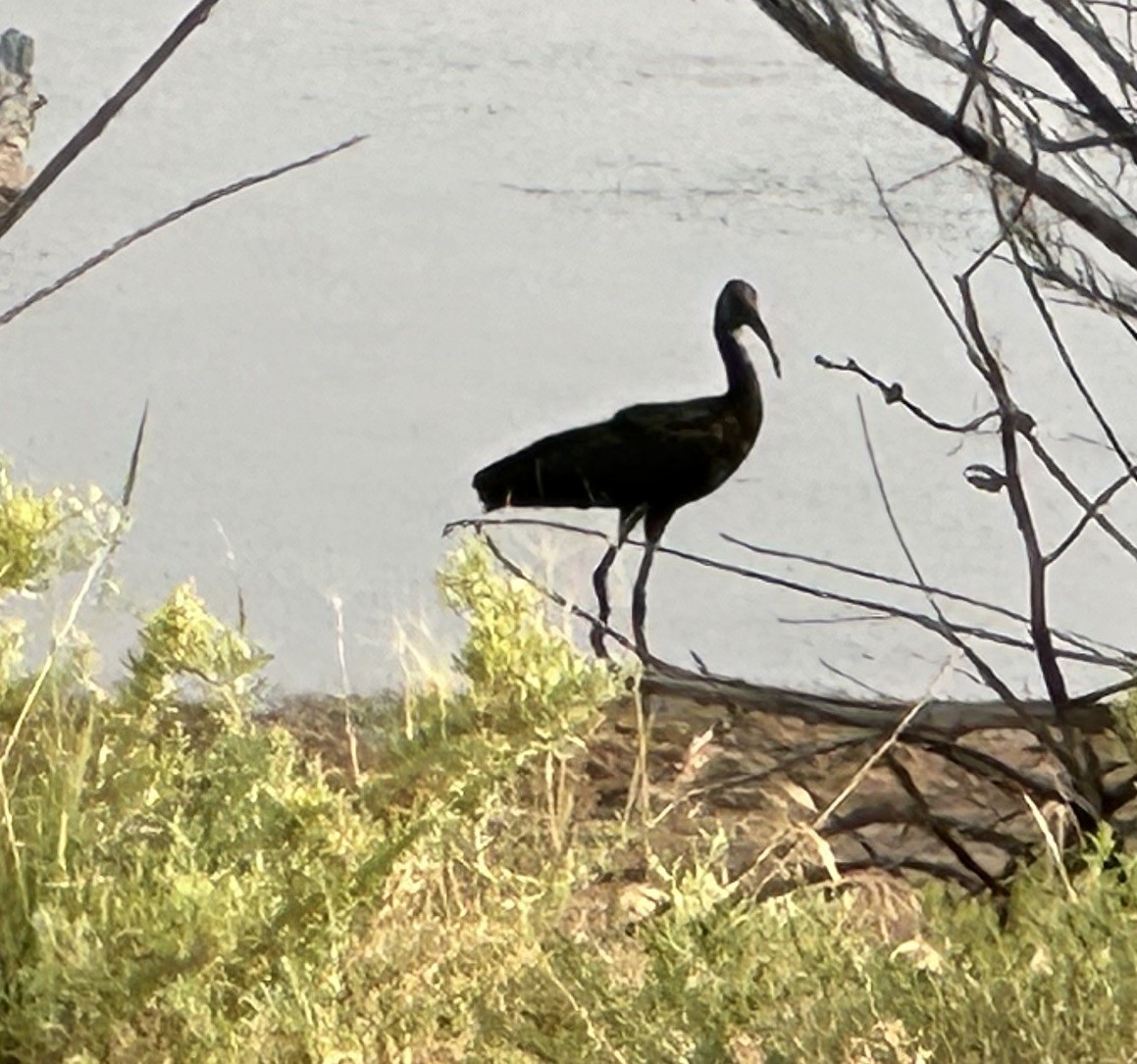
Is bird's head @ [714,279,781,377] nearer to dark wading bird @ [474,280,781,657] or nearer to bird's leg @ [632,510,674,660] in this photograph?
dark wading bird @ [474,280,781,657]

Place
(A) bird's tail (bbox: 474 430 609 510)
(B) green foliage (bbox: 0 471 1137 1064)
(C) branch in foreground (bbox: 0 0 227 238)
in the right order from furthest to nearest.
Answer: (A) bird's tail (bbox: 474 430 609 510)
(B) green foliage (bbox: 0 471 1137 1064)
(C) branch in foreground (bbox: 0 0 227 238)

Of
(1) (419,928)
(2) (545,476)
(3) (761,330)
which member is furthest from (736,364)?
(1) (419,928)

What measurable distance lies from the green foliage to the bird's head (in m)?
0.64

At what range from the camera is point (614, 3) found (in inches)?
59.2

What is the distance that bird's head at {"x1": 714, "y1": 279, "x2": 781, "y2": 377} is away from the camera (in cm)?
146

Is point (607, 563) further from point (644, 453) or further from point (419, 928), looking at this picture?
point (419, 928)

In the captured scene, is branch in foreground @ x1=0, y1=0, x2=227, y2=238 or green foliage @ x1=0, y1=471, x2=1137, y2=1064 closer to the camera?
branch in foreground @ x1=0, y1=0, x2=227, y2=238

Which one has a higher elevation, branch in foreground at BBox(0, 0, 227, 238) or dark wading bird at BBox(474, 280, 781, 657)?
branch in foreground at BBox(0, 0, 227, 238)

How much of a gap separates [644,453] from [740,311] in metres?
0.15

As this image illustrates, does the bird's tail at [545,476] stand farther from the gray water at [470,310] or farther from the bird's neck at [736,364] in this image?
the bird's neck at [736,364]

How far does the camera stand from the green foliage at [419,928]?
25.4 inches

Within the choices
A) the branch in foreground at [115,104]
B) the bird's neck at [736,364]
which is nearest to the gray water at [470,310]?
the bird's neck at [736,364]

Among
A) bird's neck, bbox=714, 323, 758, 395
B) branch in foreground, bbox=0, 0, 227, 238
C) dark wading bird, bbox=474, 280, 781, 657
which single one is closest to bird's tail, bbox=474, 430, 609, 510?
dark wading bird, bbox=474, 280, 781, 657

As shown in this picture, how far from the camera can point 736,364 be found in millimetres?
1462
